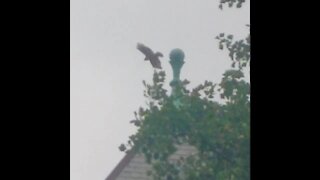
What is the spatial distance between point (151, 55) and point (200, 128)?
64 centimetres

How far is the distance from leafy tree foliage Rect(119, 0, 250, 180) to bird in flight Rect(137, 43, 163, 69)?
0.07 metres

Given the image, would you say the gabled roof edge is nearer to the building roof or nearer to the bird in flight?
the building roof

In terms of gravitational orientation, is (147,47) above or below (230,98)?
above

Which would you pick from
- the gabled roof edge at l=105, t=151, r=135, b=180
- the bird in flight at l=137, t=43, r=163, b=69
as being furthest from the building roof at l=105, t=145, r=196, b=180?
the bird in flight at l=137, t=43, r=163, b=69

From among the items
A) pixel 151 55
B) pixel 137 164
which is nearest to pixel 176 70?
pixel 151 55

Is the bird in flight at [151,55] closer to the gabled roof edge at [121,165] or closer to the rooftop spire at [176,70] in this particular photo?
the rooftop spire at [176,70]

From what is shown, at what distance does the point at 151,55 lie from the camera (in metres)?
3.62

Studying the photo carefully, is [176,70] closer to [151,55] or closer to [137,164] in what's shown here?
[151,55]
